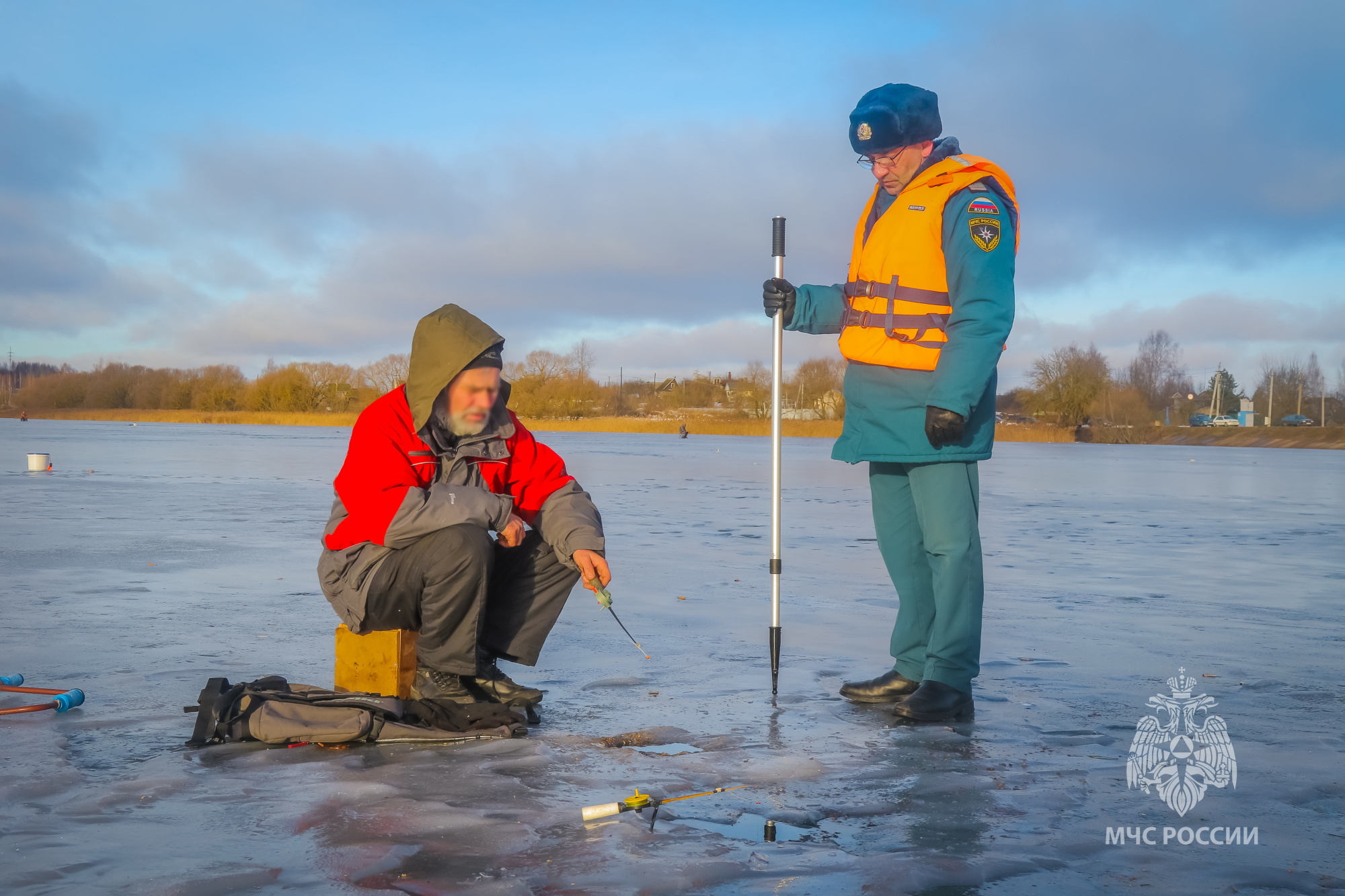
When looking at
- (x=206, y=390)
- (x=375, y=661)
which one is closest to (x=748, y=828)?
(x=375, y=661)

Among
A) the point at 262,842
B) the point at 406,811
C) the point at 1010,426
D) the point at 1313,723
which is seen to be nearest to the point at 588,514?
the point at 406,811

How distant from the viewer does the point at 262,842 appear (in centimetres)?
236

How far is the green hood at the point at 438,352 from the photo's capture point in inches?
138

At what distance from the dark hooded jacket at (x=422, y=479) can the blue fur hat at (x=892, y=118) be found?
1.56m

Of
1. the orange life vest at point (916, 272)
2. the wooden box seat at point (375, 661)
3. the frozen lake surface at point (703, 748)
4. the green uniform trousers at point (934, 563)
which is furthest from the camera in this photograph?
the orange life vest at point (916, 272)

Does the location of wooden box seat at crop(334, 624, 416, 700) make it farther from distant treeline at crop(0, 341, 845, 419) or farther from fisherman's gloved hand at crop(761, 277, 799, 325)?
distant treeline at crop(0, 341, 845, 419)

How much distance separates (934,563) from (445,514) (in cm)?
176

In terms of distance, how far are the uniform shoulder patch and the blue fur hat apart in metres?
0.44

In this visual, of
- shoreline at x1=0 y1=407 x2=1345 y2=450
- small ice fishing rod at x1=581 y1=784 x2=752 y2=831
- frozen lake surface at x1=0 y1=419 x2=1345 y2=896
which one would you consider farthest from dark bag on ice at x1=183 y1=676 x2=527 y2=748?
shoreline at x1=0 y1=407 x2=1345 y2=450

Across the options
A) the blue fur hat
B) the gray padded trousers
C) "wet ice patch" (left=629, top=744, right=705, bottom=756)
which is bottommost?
"wet ice patch" (left=629, top=744, right=705, bottom=756)

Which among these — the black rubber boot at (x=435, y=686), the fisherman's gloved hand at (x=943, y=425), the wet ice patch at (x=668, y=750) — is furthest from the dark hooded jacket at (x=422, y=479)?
the fisherman's gloved hand at (x=943, y=425)

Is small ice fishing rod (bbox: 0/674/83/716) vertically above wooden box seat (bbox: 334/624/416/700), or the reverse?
wooden box seat (bbox: 334/624/416/700)

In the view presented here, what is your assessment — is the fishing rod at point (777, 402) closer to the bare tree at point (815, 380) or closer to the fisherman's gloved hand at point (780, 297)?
the fisherman's gloved hand at point (780, 297)

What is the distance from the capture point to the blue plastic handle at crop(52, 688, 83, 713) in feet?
11.3
